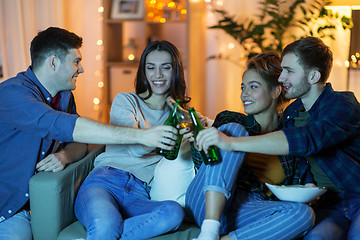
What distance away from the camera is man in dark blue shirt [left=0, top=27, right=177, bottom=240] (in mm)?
1653

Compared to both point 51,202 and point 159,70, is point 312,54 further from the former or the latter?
point 51,202

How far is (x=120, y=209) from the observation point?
5.95 ft

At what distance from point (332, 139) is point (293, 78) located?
321mm

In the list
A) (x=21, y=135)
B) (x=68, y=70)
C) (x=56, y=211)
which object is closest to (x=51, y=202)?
(x=56, y=211)

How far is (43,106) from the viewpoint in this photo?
1686 millimetres

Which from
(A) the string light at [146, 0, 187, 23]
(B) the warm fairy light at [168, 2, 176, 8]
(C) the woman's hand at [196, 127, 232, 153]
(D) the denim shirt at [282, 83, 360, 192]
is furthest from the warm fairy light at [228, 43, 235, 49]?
(C) the woman's hand at [196, 127, 232, 153]

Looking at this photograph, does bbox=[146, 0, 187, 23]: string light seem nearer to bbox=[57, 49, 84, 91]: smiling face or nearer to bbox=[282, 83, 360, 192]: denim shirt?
bbox=[57, 49, 84, 91]: smiling face

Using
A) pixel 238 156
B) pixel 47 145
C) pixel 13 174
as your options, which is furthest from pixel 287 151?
pixel 13 174

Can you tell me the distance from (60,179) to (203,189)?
1.83 feet

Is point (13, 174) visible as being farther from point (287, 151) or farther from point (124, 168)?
point (287, 151)

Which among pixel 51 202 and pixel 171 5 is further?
pixel 171 5

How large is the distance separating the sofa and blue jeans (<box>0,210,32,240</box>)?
38mm

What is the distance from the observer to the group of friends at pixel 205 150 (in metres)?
1.59

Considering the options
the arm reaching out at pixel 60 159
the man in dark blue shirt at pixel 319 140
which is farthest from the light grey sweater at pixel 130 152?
the man in dark blue shirt at pixel 319 140
